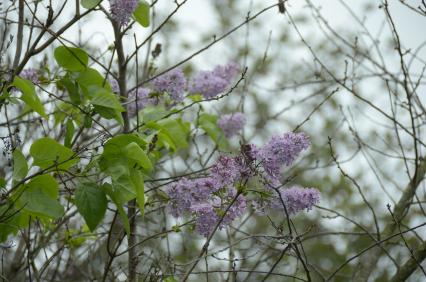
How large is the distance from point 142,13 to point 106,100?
1.63 feet

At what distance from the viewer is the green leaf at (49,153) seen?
6.14 feet

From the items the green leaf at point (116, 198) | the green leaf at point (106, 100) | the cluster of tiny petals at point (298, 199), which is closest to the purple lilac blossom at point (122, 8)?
the green leaf at point (106, 100)

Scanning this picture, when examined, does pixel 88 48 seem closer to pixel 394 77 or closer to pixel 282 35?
pixel 394 77

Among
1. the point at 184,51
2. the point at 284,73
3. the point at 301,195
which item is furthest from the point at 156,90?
the point at 284,73

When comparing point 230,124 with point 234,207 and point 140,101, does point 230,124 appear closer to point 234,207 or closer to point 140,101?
point 140,101

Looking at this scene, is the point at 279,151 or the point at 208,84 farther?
the point at 208,84

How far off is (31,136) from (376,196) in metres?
7.96

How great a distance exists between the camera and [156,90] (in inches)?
126

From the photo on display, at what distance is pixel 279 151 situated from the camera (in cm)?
217

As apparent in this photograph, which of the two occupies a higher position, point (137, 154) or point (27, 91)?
point (27, 91)

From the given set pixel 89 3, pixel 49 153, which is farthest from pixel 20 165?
pixel 89 3

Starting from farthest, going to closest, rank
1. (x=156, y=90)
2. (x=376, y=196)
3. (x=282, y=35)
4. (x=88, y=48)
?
(x=282, y=35) → (x=376, y=196) → (x=88, y=48) → (x=156, y=90)

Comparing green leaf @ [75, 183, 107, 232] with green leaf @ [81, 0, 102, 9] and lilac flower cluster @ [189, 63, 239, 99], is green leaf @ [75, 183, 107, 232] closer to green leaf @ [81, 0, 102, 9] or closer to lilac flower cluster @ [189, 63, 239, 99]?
green leaf @ [81, 0, 102, 9]

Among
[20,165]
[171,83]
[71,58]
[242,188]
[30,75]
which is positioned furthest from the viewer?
[171,83]
